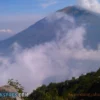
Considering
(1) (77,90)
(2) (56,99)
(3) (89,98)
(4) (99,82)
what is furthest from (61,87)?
(2) (56,99)

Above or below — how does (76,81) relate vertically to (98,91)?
above

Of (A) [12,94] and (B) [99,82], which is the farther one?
(B) [99,82]

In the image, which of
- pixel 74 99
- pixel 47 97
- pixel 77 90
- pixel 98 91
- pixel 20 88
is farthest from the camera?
pixel 77 90

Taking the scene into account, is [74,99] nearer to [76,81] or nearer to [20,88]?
[20,88]

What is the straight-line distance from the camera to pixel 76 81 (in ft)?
455

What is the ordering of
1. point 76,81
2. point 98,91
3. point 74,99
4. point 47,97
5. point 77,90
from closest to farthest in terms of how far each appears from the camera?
point 47,97, point 74,99, point 98,91, point 77,90, point 76,81

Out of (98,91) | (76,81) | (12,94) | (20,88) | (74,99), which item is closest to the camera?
(12,94)

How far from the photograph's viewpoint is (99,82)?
98750mm

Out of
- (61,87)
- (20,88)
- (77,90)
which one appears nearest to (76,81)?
(61,87)

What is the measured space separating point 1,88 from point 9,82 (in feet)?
44.2

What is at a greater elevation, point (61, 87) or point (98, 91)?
point (61, 87)

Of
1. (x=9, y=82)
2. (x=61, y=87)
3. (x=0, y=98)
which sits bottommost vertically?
(x=0, y=98)

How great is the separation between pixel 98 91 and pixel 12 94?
173 ft

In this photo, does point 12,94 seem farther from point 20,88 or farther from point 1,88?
point 20,88
